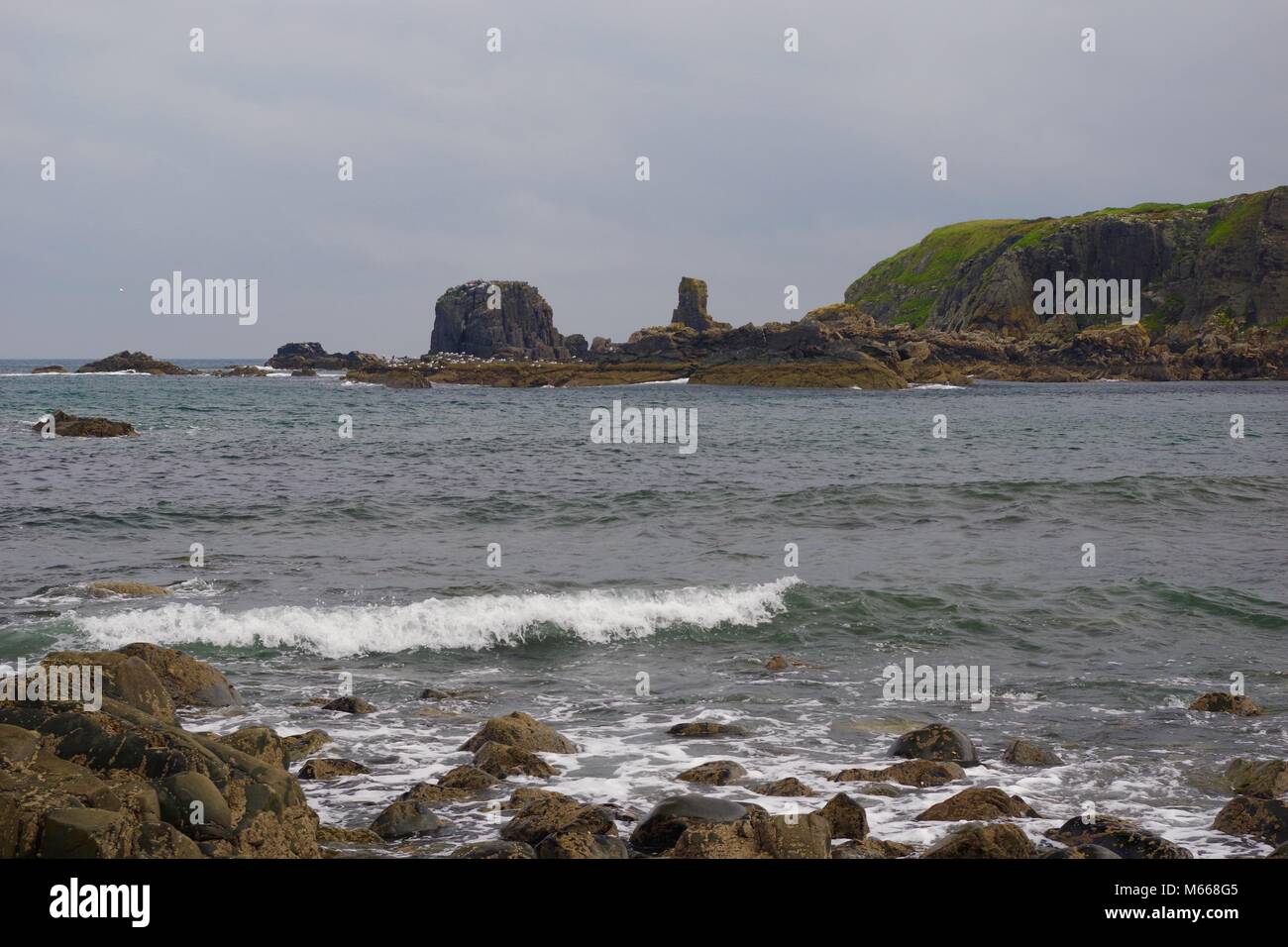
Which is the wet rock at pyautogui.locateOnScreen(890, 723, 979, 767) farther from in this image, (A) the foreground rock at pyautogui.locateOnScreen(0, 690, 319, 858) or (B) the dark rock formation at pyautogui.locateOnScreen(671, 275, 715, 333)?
(B) the dark rock formation at pyautogui.locateOnScreen(671, 275, 715, 333)

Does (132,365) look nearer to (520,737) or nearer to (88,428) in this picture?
(88,428)

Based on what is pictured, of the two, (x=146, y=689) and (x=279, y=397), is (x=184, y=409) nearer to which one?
(x=279, y=397)

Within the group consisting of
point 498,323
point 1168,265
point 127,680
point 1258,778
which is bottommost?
point 1258,778

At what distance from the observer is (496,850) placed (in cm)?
810

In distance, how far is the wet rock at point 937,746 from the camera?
1123 centimetres

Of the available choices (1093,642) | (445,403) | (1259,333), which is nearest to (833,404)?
(445,403)

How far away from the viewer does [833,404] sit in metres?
87.8

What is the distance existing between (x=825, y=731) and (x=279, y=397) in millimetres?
96142

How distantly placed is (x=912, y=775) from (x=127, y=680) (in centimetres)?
836

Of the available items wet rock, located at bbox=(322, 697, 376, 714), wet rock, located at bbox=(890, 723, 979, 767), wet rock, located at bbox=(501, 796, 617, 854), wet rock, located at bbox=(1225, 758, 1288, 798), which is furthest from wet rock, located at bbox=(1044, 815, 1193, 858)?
wet rock, located at bbox=(322, 697, 376, 714)

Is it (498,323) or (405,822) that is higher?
(498,323)

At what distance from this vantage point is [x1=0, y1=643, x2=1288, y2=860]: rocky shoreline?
7.38 meters

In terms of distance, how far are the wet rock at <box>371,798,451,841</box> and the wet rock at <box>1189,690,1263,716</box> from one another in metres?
9.65

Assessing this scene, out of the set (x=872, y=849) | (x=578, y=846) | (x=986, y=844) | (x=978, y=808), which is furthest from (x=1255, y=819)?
(x=578, y=846)
